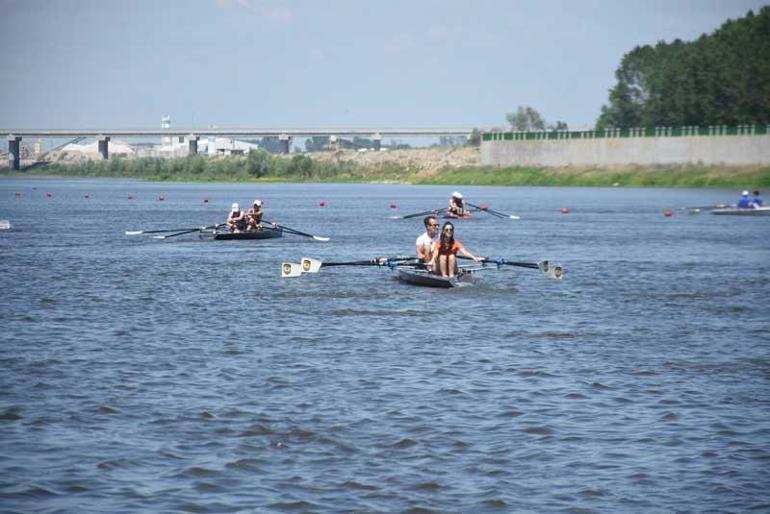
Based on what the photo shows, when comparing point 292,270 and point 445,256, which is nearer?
point 445,256

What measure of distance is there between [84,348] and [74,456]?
29.7ft

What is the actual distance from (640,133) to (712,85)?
8760 millimetres

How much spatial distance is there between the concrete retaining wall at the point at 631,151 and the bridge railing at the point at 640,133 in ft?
1.57

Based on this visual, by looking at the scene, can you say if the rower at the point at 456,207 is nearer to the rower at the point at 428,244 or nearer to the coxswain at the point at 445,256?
the rower at the point at 428,244

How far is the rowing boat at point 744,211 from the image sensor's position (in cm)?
7594

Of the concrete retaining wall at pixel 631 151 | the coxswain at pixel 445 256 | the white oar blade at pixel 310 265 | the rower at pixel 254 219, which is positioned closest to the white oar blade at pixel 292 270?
the white oar blade at pixel 310 265

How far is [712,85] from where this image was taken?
142m

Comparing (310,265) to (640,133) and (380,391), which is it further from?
(640,133)

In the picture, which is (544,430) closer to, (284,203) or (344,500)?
(344,500)

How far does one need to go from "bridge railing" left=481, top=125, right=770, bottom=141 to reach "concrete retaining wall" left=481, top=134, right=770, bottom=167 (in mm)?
477

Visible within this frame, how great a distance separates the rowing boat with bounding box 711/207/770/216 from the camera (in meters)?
75.9

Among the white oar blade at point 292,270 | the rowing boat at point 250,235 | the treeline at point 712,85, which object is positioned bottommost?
the rowing boat at point 250,235

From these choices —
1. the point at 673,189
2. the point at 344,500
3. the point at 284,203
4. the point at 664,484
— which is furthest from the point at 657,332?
the point at 673,189

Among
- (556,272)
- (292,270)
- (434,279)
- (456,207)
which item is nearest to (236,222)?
(292,270)
